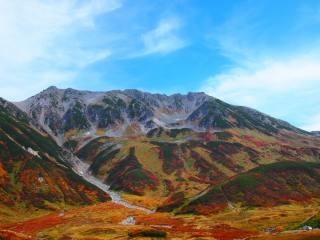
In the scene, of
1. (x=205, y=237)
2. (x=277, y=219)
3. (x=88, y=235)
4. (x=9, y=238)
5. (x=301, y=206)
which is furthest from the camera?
(x=301, y=206)

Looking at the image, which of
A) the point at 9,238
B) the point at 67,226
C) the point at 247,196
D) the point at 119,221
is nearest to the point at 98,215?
the point at 119,221

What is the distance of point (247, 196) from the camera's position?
192m

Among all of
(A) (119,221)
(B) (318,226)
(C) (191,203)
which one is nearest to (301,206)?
(C) (191,203)

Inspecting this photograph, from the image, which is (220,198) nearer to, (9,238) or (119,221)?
(119,221)

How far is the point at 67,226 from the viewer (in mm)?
147125

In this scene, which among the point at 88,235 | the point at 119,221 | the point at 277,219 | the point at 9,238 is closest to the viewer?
the point at 9,238

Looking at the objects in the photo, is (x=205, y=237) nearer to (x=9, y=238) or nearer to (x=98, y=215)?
(x=9, y=238)

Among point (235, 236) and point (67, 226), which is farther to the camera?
point (67, 226)

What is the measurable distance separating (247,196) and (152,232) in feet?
303

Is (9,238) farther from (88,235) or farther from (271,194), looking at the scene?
(271,194)

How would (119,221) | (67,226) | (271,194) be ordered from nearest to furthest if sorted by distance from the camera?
(67,226)
(119,221)
(271,194)

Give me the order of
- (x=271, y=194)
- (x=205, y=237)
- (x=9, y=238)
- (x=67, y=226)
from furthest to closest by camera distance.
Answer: (x=271, y=194) < (x=67, y=226) < (x=205, y=237) < (x=9, y=238)

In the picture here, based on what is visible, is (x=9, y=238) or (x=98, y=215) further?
(x=98, y=215)

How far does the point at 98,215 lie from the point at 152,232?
7709 centimetres
